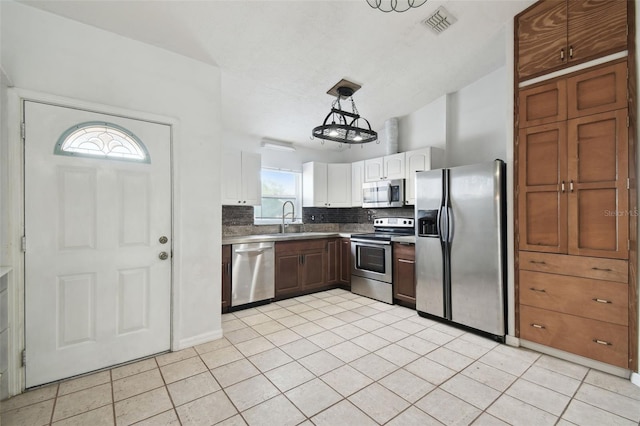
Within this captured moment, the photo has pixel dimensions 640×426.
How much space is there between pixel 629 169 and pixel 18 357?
4.68m

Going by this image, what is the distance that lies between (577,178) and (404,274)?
209cm

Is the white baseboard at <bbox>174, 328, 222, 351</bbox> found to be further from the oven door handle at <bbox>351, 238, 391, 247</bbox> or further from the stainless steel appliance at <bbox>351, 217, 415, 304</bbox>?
the oven door handle at <bbox>351, 238, 391, 247</bbox>

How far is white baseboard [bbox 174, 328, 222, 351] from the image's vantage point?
2.67 meters

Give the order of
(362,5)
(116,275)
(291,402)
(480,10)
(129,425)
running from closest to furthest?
(129,425), (291,402), (116,275), (362,5), (480,10)

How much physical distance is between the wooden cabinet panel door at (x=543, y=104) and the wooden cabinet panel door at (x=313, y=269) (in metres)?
3.06

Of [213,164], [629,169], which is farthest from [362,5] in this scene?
[629,169]

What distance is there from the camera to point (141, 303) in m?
2.49

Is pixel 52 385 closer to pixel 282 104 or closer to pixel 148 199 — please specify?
pixel 148 199

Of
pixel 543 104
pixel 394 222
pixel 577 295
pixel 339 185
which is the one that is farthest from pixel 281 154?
pixel 577 295

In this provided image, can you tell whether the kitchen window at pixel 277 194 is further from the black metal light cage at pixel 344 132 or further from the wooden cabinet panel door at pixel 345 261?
the black metal light cage at pixel 344 132

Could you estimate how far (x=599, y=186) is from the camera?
2273 mm

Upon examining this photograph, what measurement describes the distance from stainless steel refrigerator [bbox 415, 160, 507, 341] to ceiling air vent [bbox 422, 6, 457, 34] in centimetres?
145

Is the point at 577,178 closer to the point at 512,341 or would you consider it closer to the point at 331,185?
the point at 512,341

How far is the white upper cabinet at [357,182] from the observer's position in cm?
502
